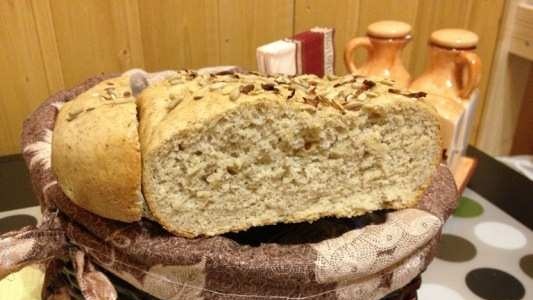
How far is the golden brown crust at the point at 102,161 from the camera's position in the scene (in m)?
0.49

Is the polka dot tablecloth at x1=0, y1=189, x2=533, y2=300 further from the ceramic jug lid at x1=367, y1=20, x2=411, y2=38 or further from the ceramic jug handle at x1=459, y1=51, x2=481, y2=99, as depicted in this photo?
the ceramic jug lid at x1=367, y1=20, x2=411, y2=38

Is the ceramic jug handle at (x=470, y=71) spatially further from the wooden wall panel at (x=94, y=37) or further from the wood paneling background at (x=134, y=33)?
the wooden wall panel at (x=94, y=37)

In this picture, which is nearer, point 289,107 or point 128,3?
point 289,107

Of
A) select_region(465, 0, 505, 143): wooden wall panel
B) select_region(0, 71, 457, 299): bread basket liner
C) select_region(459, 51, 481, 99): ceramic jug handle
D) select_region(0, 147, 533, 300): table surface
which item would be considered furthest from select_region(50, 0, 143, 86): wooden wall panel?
select_region(465, 0, 505, 143): wooden wall panel

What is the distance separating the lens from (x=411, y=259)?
561 millimetres

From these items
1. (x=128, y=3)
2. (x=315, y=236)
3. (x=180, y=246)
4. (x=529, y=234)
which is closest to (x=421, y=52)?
(x=529, y=234)

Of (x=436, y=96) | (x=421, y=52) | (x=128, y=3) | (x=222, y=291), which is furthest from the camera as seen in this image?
(x=421, y=52)

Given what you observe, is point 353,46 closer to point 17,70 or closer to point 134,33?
point 134,33

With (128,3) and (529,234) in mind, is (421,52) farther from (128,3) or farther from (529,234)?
(128,3)

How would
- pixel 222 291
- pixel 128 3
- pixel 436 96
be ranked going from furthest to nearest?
pixel 128 3
pixel 436 96
pixel 222 291

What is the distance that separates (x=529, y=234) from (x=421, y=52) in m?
0.60

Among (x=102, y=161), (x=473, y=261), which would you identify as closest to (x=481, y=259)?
(x=473, y=261)

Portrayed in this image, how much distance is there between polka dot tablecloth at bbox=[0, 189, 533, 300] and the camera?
762mm

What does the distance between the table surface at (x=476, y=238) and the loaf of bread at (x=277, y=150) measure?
0.27 meters
